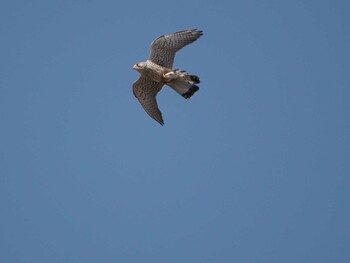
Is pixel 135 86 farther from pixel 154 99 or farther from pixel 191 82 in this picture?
pixel 191 82

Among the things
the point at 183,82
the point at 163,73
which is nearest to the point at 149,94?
the point at 163,73

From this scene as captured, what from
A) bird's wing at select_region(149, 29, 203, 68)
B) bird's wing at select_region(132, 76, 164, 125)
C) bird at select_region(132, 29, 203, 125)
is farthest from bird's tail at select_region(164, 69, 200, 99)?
bird's wing at select_region(132, 76, 164, 125)

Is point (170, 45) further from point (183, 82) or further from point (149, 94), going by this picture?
point (149, 94)

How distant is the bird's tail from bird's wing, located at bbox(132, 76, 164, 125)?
585mm

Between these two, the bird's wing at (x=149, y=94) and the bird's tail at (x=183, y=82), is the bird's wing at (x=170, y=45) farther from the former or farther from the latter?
the bird's wing at (x=149, y=94)

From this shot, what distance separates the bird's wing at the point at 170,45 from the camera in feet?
48.3

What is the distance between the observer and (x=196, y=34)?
14.7 m

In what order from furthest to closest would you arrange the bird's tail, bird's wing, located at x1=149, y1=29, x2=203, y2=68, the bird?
bird's wing, located at x1=149, y1=29, x2=203, y2=68 → the bird → the bird's tail

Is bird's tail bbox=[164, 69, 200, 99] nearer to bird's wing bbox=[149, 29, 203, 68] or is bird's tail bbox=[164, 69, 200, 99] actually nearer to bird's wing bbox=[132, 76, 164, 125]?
bird's wing bbox=[149, 29, 203, 68]

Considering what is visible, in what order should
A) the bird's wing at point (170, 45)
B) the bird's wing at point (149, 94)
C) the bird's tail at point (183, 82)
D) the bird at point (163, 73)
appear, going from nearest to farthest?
the bird's tail at point (183, 82), the bird at point (163, 73), the bird's wing at point (170, 45), the bird's wing at point (149, 94)

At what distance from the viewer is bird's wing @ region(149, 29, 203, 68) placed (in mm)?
14727

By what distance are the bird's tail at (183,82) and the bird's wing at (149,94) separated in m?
0.58

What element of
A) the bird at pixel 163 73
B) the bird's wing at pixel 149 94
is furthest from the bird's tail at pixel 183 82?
the bird's wing at pixel 149 94

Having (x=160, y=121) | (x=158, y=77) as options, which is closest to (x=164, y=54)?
(x=158, y=77)
